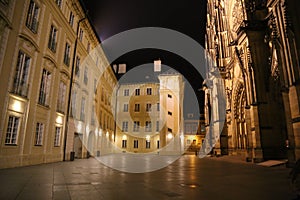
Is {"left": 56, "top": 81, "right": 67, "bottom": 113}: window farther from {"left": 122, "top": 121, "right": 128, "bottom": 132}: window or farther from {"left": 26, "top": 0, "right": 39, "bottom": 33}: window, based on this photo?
{"left": 122, "top": 121, "right": 128, "bottom": 132}: window

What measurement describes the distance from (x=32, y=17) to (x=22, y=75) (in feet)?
13.7

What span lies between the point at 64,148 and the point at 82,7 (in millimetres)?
14771

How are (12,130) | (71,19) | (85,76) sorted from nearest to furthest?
(12,130) → (71,19) → (85,76)

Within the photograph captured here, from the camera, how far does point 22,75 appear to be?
1230cm

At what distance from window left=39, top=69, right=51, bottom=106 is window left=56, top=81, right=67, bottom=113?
5.76ft

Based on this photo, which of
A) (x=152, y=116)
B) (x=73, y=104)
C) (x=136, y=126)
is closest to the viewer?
(x=73, y=104)

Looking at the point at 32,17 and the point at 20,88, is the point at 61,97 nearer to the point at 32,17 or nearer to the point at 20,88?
the point at 20,88

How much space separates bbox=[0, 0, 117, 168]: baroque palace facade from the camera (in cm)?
Result: 1087

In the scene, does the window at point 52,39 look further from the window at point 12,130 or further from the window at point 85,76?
the window at point 85,76

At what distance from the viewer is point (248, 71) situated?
1714 cm

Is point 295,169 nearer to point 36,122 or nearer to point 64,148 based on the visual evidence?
point 36,122

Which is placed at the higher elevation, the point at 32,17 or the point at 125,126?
the point at 32,17

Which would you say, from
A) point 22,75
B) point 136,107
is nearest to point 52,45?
point 22,75

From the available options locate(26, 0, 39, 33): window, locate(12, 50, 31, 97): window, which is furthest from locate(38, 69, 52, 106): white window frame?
locate(26, 0, 39, 33): window
